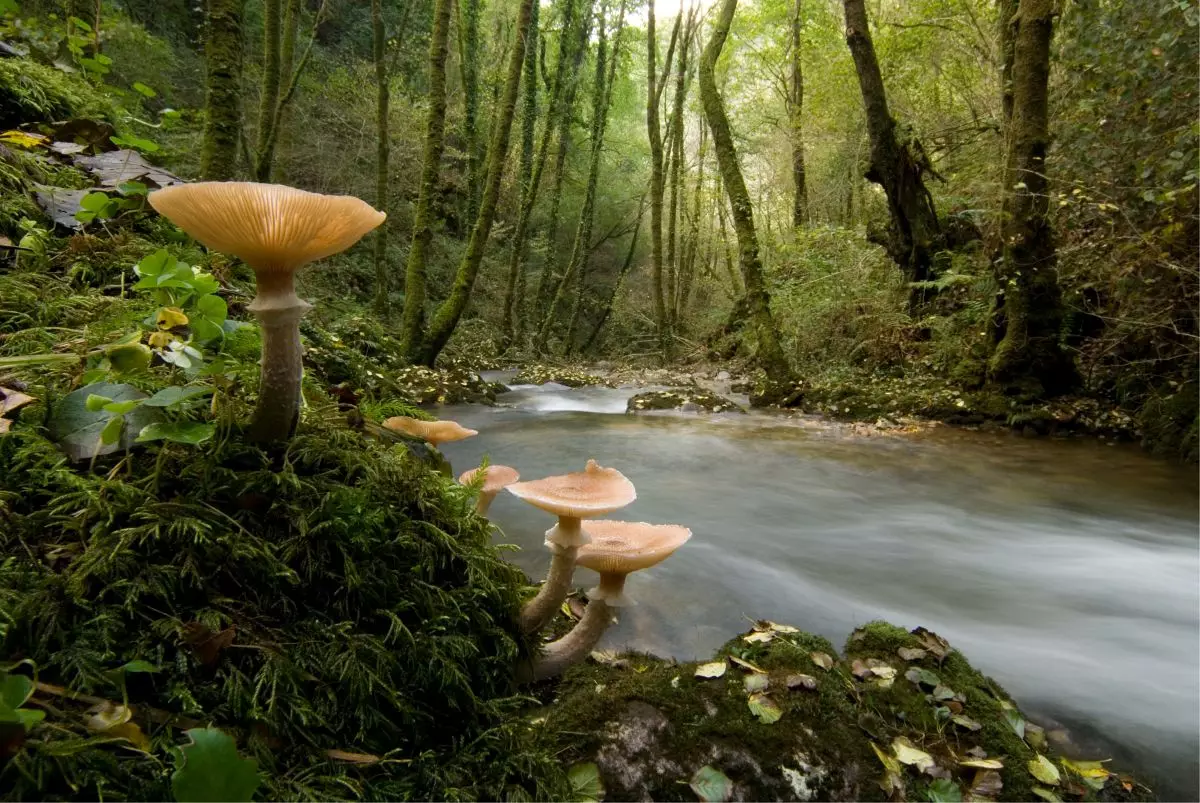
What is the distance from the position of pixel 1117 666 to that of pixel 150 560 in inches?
161

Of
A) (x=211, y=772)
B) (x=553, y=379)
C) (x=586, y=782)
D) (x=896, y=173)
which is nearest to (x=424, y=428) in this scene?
(x=586, y=782)

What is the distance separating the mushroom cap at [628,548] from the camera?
1.61 meters

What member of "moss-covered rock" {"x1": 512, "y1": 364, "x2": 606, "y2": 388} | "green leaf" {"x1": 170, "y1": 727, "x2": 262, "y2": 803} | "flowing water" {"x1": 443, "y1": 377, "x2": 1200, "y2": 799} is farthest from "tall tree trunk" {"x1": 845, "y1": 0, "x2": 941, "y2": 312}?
"green leaf" {"x1": 170, "y1": 727, "x2": 262, "y2": 803}

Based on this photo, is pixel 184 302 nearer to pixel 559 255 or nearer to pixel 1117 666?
pixel 1117 666

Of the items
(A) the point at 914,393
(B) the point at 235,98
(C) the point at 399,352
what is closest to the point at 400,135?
(C) the point at 399,352

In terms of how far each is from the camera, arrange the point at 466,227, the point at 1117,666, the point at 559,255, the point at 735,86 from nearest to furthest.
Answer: the point at 1117,666 → the point at 466,227 → the point at 735,86 → the point at 559,255

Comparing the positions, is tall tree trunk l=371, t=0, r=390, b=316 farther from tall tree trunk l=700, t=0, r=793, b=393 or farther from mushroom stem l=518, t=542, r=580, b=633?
mushroom stem l=518, t=542, r=580, b=633

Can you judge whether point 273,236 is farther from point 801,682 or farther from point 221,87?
point 221,87

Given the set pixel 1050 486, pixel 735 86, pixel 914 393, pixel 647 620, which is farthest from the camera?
pixel 735 86

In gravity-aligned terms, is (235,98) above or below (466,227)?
below

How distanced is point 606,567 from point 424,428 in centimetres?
93

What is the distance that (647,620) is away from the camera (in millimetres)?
2756

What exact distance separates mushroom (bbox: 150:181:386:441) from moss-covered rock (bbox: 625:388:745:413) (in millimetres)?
8417

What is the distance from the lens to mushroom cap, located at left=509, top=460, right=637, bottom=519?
1.50 metres
